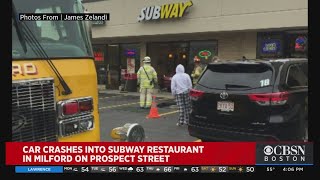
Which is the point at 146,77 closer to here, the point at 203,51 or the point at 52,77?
the point at 203,51

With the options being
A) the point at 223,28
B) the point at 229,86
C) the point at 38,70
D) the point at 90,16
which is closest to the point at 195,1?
the point at 223,28

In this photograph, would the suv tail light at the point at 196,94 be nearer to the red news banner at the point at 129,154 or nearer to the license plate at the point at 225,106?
the license plate at the point at 225,106

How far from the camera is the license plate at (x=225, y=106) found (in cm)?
613

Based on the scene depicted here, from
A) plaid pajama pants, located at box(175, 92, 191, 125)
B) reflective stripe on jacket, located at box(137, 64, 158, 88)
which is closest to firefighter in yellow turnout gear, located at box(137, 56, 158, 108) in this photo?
reflective stripe on jacket, located at box(137, 64, 158, 88)

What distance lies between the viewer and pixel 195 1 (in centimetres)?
1512

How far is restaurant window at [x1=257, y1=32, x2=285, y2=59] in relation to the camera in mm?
14414

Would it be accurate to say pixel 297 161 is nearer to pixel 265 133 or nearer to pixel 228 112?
pixel 265 133

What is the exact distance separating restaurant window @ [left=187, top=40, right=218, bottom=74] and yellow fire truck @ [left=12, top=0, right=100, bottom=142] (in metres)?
12.1

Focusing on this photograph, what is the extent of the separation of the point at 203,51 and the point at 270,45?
3.08 m

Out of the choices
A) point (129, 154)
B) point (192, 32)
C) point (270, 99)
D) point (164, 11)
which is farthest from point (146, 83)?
point (129, 154)

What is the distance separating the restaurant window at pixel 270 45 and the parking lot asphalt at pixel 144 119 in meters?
3.97

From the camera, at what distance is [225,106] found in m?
6.20

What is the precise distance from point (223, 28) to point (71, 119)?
1101 cm

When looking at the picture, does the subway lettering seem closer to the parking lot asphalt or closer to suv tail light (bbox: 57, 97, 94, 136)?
the parking lot asphalt
